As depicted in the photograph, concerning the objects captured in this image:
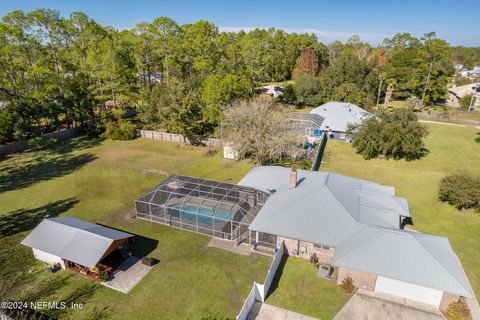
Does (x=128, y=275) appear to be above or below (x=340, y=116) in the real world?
below

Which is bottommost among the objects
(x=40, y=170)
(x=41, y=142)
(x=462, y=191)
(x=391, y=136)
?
(x=40, y=170)

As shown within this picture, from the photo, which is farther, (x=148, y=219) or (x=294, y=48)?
(x=294, y=48)

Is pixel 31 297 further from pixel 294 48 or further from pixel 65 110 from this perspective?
pixel 294 48

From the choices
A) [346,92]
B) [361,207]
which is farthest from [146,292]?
[346,92]

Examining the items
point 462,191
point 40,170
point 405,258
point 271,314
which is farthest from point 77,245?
point 462,191

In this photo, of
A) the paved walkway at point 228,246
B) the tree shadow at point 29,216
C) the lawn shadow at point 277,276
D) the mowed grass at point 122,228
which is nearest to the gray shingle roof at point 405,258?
the lawn shadow at point 277,276

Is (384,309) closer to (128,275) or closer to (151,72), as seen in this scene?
(128,275)

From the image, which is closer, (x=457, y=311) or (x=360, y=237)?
(x=457, y=311)

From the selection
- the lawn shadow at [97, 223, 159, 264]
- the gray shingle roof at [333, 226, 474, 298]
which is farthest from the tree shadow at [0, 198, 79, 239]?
the gray shingle roof at [333, 226, 474, 298]
